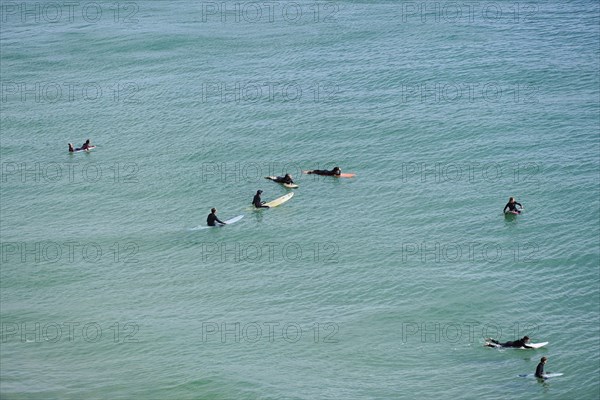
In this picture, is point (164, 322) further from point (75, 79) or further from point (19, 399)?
point (75, 79)

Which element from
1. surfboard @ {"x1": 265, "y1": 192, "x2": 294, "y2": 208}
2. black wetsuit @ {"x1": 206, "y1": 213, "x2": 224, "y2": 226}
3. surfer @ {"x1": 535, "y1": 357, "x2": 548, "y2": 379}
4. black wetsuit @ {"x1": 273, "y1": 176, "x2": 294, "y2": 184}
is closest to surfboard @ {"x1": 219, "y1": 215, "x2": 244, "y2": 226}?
black wetsuit @ {"x1": 206, "y1": 213, "x2": 224, "y2": 226}

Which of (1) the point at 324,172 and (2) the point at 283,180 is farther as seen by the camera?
(1) the point at 324,172

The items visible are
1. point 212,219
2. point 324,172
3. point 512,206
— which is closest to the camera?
point 212,219

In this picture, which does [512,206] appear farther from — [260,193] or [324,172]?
[260,193]

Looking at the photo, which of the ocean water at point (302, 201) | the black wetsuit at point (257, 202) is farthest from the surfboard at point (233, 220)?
the black wetsuit at point (257, 202)

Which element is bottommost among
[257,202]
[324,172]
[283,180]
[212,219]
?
[212,219]

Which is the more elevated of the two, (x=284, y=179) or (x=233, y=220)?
(x=284, y=179)

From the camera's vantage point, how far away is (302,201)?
62312mm

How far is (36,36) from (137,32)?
12385 mm

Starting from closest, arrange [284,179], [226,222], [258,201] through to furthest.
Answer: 1. [226,222]
2. [258,201]
3. [284,179]

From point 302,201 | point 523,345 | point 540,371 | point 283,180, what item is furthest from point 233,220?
point 540,371

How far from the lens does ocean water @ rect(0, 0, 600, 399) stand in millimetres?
44562

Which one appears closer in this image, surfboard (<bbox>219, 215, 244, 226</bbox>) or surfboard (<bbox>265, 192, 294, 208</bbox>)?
surfboard (<bbox>219, 215, 244, 226</bbox>)

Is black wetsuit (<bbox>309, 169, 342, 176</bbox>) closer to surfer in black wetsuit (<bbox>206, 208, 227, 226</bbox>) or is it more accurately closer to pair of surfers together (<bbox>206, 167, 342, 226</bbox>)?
pair of surfers together (<bbox>206, 167, 342, 226</bbox>)
